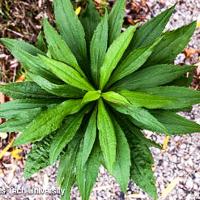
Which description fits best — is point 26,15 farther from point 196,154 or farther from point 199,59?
point 196,154

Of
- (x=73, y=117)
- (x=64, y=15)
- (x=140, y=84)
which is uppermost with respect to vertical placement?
(x=64, y=15)

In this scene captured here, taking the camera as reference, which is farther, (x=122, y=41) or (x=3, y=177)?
(x=3, y=177)

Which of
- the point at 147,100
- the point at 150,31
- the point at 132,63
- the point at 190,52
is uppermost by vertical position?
the point at 190,52

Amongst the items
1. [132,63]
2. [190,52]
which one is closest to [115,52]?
[132,63]

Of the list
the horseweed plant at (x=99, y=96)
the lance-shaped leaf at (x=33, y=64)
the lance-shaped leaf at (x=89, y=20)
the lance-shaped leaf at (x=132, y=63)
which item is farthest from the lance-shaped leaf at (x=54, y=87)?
the lance-shaped leaf at (x=89, y=20)

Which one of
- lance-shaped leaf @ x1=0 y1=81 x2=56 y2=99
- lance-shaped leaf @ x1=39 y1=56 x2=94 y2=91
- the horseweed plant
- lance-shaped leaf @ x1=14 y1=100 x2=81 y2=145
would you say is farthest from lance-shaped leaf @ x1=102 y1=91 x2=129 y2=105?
lance-shaped leaf @ x1=0 y1=81 x2=56 y2=99

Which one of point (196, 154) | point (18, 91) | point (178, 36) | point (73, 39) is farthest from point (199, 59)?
point (18, 91)

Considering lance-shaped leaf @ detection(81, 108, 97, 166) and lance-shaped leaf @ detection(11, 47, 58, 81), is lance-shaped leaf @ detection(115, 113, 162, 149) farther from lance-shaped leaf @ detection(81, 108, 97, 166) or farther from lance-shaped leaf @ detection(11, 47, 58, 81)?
lance-shaped leaf @ detection(11, 47, 58, 81)

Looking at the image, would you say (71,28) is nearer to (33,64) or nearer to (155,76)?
(33,64)
